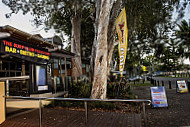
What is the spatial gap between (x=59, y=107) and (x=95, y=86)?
11.6 feet

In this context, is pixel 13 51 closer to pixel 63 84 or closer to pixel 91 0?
pixel 63 84

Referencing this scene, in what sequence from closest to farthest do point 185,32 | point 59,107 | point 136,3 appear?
point 59,107, point 136,3, point 185,32

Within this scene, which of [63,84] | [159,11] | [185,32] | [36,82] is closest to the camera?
[36,82]

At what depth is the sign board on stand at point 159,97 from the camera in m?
7.12

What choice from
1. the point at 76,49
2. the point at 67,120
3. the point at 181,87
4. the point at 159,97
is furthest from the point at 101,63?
the point at 181,87

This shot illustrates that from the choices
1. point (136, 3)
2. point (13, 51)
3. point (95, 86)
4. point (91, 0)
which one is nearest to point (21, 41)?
point (13, 51)

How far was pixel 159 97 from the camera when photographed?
287 inches

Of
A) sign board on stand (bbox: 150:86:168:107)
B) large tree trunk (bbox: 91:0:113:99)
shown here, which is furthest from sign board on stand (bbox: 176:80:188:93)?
large tree trunk (bbox: 91:0:113:99)

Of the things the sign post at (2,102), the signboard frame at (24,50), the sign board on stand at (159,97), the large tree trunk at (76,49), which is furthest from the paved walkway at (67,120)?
the large tree trunk at (76,49)

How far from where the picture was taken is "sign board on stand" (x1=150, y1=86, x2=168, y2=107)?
280 inches

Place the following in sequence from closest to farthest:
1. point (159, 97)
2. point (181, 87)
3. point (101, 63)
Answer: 1. point (159, 97)
2. point (101, 63)
3. point (181, 87)

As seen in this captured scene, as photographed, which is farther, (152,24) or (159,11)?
(152,24)

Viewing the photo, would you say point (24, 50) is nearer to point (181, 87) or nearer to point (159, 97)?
point (159, 97)

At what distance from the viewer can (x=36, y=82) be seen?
9.80 m
